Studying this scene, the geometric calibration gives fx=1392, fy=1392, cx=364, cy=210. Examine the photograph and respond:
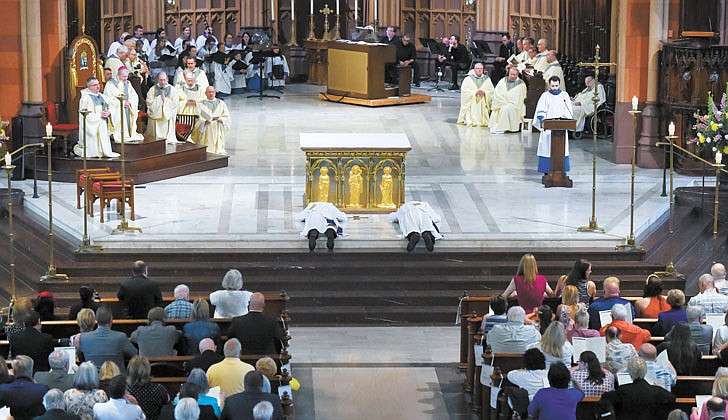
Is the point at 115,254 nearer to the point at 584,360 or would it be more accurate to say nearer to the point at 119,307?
the point at 119,307

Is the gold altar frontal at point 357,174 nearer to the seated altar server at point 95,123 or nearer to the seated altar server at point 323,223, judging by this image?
the seated altar server at point 323,223

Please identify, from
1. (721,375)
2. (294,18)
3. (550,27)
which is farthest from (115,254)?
(294,18)

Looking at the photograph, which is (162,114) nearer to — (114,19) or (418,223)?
(418,223)

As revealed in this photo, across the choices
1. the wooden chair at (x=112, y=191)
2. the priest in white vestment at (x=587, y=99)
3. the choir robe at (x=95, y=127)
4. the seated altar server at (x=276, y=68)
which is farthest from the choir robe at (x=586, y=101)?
the wooden chair at (x=112, y=191)

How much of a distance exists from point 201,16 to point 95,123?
44.2 feet

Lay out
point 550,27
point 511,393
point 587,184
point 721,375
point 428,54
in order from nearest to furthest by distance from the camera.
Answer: point 721,375 < point 511,393 < point 587,184 < point 550,27 < point 428,54

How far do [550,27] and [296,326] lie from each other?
15.9 meters

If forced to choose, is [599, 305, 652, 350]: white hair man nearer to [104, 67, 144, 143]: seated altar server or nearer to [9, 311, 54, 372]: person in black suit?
[9, 311, 54, 372]: person in black suit

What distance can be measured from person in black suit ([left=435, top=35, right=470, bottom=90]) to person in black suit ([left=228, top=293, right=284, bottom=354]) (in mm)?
19673

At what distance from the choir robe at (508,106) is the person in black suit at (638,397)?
1472cm

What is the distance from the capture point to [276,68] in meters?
30.2

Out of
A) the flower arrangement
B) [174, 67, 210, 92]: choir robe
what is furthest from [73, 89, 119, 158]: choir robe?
the flower arrangement

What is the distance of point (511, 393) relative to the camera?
10250 millimetres

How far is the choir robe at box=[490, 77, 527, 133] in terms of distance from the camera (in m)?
24.3
